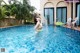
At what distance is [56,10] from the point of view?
23672mm

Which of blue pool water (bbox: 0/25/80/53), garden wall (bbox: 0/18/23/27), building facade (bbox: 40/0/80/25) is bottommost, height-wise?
blue pool water (bbox: 0/25/80/53)

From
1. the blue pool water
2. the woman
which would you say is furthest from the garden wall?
the woman

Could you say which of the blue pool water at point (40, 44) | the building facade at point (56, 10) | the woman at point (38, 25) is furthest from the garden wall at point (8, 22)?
the woman at point (38, 25)

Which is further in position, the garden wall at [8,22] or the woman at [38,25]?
the garden wall at [8,22]

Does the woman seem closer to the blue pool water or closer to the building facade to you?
the blue pool water

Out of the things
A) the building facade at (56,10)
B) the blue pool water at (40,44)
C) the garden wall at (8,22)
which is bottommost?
the blue pool water at (40,44)

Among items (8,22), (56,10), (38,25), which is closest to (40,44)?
(38,25)

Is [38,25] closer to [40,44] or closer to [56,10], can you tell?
[40,44]

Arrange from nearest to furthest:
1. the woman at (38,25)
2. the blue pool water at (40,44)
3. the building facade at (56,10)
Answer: the blue pool water at (40,44) < the woman at (38,25) < the building facade at (56,10)

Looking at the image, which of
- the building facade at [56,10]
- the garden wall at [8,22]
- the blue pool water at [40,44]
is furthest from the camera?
the building facade at [56,10]

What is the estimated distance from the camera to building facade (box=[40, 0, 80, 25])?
2267 centimetres

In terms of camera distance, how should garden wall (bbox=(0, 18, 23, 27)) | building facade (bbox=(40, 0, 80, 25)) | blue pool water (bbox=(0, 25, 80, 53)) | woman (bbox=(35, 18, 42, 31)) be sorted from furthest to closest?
building facade (bbox=(40, 0, 80, 25)) → garden wall (bbox=(0, 18, 23, 27)) → woman (bbox=(35, 18, 42, 31)) → blue pool water (bbox=(0, 25, 80, 53))

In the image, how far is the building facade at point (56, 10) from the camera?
22.7 metres

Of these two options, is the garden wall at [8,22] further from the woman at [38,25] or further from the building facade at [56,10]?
the woman at [38,25]
